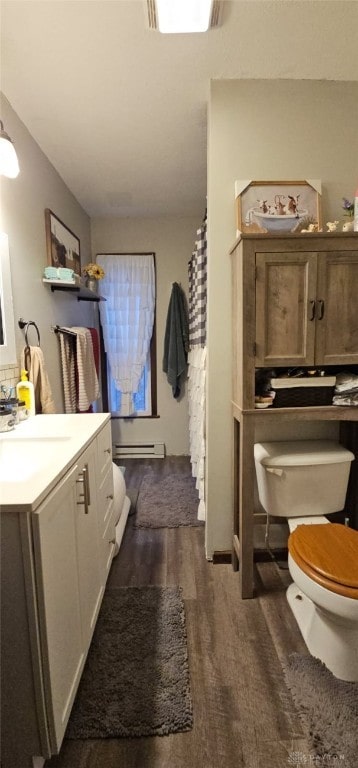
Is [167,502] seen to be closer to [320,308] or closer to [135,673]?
[135,673]

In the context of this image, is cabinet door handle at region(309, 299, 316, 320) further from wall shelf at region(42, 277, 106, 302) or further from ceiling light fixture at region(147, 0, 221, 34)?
wall shelf at region(42, 277, 106, 302)

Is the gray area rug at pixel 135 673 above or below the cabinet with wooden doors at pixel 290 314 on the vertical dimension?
below

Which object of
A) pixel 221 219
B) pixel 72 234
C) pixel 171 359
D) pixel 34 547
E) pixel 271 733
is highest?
pixel 72 234

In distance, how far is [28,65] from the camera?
1481 mm

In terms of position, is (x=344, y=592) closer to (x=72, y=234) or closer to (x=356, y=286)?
(x=356, y=286)

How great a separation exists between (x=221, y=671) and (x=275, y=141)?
2.38 metres

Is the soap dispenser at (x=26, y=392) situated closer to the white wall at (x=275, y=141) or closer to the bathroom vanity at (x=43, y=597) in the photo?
the bathroom vanity at (x=43, y=597)

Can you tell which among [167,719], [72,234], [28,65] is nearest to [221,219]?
[28,65]

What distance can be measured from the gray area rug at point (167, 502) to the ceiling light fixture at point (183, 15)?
2.55 metres

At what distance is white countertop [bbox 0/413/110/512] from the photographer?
0.83 m

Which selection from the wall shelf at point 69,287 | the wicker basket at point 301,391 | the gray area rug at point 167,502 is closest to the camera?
the wicker basket at point 301,391

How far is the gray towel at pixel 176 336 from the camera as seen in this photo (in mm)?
3232

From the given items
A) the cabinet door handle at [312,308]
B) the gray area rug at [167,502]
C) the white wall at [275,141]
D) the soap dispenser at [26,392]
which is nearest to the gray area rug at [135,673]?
the gray area rug at [167,502]

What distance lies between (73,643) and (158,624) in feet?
1.72
